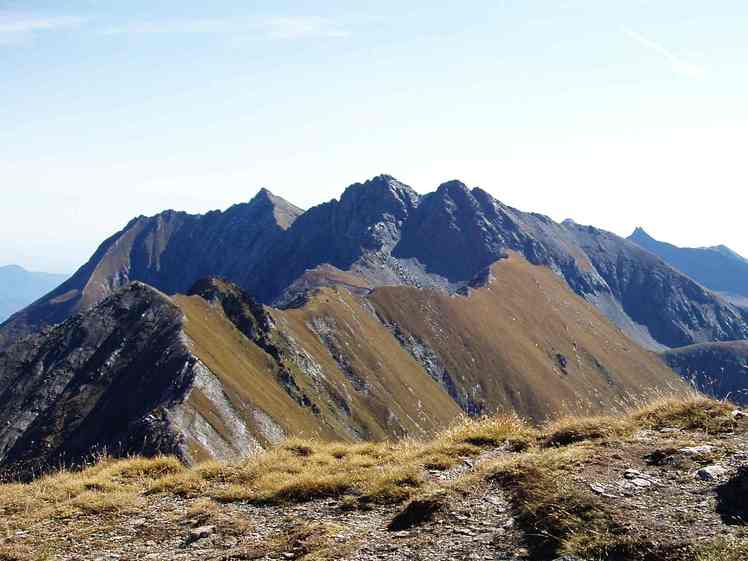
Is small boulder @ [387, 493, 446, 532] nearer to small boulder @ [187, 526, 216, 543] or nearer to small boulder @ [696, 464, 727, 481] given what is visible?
small boulder @ [187, 526, 216, 543]

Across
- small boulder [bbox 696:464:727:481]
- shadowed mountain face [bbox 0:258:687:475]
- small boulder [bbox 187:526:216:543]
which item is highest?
small boulder [bbox 187:526:216:543]

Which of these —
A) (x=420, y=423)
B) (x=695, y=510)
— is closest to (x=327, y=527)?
(x=695, y=510)

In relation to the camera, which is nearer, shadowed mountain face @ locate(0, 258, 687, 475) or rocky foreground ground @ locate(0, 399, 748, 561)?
rocky foreground ground @ locate(0, 399, 748, 561)

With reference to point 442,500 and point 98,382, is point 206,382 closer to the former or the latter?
point 98,382

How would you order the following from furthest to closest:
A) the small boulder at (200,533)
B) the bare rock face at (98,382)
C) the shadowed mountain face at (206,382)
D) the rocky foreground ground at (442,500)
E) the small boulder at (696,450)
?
the bare rock face at (98,382)
the shadowed mountain face at (206,382)
the small boulder at (696,450)
the small boulder at (200,533)
the rocky foreground ground at (442,500)

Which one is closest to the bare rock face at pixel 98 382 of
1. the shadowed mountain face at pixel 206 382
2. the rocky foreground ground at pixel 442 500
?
the shadowed mountain face at pixel 206 382

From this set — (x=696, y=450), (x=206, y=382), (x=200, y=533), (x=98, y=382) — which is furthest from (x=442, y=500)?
(x=98, y=382)

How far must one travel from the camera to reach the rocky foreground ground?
9430 millimetres

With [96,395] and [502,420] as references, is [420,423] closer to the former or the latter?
[96,395]

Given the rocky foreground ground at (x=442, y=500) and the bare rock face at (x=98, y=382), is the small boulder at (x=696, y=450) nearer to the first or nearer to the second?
the rocky foreground ground at (x=442, y=500)

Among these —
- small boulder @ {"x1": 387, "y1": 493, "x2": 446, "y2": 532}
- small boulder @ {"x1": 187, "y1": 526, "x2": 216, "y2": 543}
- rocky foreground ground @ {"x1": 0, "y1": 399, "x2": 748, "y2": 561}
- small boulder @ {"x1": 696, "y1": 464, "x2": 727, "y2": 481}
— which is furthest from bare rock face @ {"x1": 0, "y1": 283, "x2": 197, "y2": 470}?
small boulder @ {"x1": 696, "y1": 464, "x2": 727, "y2": 481}

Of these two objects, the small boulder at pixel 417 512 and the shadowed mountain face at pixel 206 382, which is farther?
the shadowed mountain face at pixel 206 382

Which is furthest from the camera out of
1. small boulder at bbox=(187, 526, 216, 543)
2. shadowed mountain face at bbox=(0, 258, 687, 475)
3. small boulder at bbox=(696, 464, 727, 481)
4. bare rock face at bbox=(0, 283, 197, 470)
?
bare rock face at bbox=(0, 283, 197, 470)

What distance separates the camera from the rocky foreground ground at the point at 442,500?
943 centimetres
